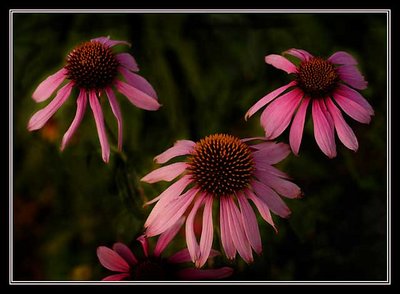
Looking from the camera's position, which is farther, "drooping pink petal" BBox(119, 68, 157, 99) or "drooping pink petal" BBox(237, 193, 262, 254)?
"drooping pink petal" BBox(119, 68, 157, 99)

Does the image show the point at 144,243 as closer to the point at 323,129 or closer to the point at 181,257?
the point at 181,257

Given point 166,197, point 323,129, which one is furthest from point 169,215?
point 323,129

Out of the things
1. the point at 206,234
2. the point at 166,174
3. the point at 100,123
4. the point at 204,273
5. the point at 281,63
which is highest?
the point at 281,63

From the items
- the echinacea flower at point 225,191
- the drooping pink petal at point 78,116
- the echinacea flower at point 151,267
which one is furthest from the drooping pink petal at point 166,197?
the drooping pink petal at point 78,116

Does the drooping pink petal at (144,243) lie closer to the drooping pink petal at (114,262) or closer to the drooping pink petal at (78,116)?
the drooping pink petal at (114,262)

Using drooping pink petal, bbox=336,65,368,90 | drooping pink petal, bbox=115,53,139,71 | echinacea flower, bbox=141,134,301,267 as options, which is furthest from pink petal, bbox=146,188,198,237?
drooping pink petal, bbox=336,65,368,90

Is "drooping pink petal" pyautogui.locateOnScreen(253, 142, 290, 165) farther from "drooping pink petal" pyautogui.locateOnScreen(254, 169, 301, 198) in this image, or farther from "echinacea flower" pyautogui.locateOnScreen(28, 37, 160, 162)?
"echinacea flower" pyautogui.locateOnScreen(28, 37, 160, 162)
